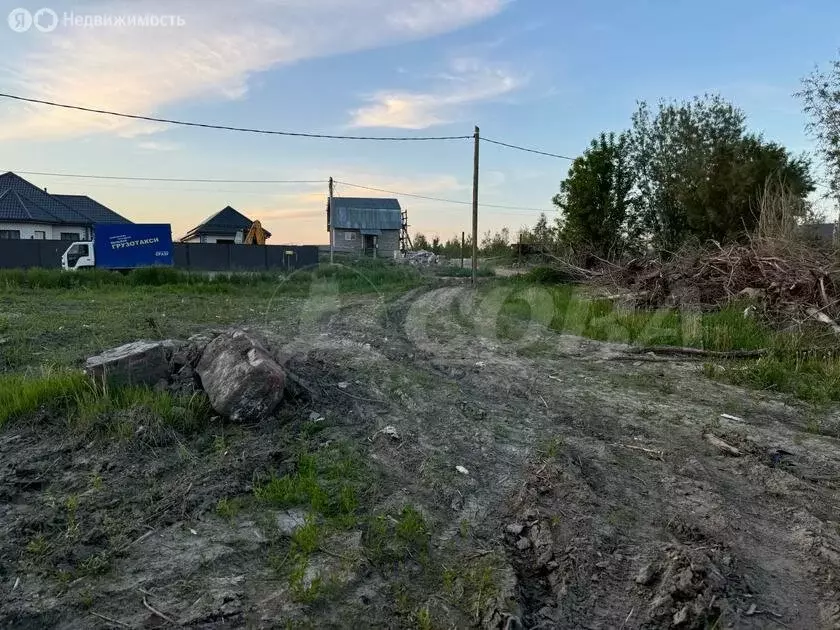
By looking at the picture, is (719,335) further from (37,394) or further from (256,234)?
(256,234)

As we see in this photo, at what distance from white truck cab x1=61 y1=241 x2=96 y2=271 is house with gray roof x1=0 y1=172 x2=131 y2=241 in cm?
1469

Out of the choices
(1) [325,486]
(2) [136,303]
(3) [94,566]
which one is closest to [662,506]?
(1) [325,486]

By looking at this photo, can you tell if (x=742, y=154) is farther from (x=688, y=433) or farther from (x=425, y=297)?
(x=688, y=433)

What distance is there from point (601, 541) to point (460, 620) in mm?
980

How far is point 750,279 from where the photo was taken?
10008 millimetres

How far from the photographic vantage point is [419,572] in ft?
8.73

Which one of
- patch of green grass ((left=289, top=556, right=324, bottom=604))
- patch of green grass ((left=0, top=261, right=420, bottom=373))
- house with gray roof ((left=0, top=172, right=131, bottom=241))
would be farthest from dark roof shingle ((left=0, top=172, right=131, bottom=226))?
patch of green grass ((left=289, top=556, right=324, bottom=604))

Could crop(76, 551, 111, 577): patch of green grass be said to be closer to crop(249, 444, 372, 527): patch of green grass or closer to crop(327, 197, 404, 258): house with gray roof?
crop(249, 444, 372, 527): patch of green grass

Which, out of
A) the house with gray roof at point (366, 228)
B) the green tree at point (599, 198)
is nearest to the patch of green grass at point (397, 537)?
the green tree at point (599, 198)

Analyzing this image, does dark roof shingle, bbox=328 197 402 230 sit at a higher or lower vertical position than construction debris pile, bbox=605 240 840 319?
higher

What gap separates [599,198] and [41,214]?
33.6 m

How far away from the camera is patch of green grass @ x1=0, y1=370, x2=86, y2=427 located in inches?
179

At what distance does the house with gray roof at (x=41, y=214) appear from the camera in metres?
33.7

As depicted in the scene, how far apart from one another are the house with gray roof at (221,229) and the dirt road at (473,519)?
40366 millimetres
